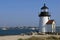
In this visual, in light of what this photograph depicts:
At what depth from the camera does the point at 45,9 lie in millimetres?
38312

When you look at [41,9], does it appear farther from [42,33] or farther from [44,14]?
[42,33]

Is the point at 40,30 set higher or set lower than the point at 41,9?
lower

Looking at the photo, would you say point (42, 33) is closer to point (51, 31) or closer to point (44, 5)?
point (51, 31)

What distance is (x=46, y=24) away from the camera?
38.4m

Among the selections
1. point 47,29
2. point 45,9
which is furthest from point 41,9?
point 47,29

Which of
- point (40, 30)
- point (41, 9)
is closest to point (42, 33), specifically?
point (40, 30)

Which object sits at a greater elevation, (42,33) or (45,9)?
(45,9)

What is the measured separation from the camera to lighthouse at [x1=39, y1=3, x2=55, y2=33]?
3825 cm

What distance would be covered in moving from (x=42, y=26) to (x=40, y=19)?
116cm

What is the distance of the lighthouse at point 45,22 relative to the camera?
125 ft

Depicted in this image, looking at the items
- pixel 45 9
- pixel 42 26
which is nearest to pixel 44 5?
pixel 45 9

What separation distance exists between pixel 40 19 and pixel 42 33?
2258 mm

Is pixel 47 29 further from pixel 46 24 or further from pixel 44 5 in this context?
pixel 44 5

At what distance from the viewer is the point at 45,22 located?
3844cm
